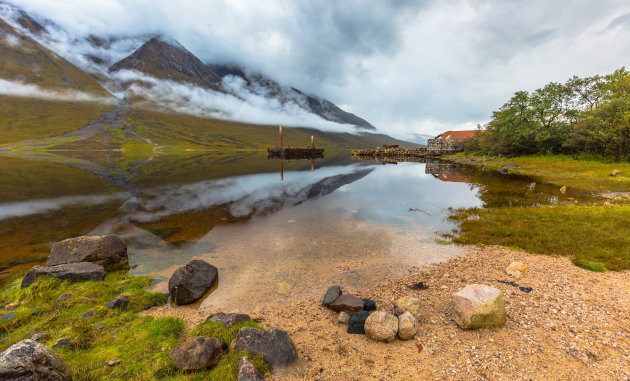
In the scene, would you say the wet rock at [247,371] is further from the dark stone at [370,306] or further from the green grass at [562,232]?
the green grass at [562,232]

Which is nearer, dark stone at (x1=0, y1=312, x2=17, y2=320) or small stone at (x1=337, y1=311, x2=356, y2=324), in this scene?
dark stone at (x1=0, y1=312, x2=17, y2=320)

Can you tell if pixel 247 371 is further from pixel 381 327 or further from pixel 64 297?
pixel 64 297

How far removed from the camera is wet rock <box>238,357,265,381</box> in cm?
556

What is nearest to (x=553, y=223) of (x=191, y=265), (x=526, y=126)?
(x=191, y=265)

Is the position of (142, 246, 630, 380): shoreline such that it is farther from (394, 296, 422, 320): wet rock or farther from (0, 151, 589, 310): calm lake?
(0, 151, 589, 310): calm lake

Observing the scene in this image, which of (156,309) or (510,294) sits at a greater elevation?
(510,294)

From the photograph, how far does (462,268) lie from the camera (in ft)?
40.9

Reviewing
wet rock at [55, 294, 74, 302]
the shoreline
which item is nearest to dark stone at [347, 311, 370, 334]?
the shoreline

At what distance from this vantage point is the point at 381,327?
762 cm

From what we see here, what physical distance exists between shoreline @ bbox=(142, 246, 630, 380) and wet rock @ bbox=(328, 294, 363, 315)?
30 centimetres

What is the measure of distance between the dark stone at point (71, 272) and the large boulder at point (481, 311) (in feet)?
48.1

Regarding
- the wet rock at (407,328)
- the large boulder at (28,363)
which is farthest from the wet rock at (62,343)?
the wet rock at (407,328)

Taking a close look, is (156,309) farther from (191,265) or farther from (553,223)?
(553,223)

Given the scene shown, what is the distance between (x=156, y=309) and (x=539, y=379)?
39.2 ft
